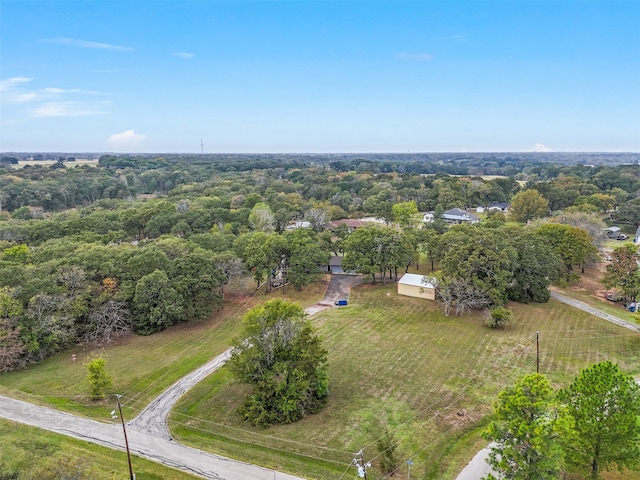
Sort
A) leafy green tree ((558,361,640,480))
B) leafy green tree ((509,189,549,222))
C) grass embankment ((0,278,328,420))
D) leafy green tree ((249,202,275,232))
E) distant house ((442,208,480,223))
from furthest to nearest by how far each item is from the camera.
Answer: distant house ((442,208,480,223)), leafy green tree ((509,189,549,222)), leafy green tree ((249,202,275,232)), grass embankment ((0,278,328,420)), leafy green tree ((558,361,640,480))

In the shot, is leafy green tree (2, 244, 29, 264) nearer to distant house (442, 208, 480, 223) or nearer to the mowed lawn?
the mowed lawn

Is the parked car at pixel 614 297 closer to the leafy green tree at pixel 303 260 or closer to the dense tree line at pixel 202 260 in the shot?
the dense tree line at pixel 202 260

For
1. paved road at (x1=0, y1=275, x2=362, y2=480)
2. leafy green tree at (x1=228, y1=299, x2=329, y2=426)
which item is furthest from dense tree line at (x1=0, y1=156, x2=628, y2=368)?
leafy green tree at (x1=228, y1=299, x2=329, y2=426)

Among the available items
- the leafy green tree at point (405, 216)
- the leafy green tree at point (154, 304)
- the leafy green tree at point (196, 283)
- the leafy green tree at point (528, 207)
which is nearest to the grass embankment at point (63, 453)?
the leafy green tree at point (154, 304)

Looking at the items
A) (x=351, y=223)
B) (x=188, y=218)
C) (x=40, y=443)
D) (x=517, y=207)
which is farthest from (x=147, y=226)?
(x=517, y=207)

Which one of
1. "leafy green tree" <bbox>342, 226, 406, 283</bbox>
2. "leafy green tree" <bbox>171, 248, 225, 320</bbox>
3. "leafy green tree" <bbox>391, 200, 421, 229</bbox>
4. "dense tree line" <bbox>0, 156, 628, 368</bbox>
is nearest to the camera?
"dense tree line" <bbox>0, 156, 628, 368</bbox>

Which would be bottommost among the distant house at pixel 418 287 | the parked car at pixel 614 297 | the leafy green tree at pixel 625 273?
the parked car at pixel 614 297
